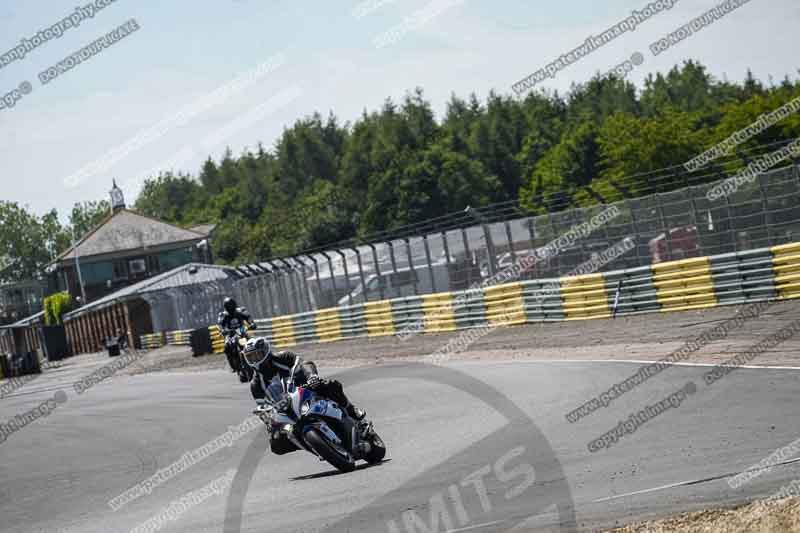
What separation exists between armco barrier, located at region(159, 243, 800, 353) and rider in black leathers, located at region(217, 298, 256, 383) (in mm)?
7185

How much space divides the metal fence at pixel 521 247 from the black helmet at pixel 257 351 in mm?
13589

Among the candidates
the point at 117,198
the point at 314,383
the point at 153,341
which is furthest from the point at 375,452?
the point at 117,198

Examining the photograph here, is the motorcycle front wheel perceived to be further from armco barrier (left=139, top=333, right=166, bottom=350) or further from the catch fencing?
armco barrier (left=139, top=333, right=166, bottom=350)

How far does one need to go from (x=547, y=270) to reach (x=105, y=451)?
46.9ft

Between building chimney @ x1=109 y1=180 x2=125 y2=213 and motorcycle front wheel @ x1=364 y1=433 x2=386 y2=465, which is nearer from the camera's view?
motorcycle front wheel @ x1=364 y1=433 x2=386 y2=465

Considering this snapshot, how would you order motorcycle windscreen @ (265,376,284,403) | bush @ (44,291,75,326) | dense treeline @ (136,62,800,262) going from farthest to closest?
bush @ (44,291,75,326), dense treeline @ (136,62,800,262), motorcycle windscreen @ (265,376,284,403)

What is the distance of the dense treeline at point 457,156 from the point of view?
76.2 metres

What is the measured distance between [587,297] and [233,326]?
310 inches

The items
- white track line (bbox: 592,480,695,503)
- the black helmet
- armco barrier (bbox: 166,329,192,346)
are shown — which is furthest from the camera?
armco barrier (bbox: 166,329,192,346)

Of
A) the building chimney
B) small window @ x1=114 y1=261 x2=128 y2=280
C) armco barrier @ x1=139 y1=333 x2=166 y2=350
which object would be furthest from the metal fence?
the building chimney

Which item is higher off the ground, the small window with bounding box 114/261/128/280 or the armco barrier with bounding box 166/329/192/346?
the small window with bounding box 114/261/128/280

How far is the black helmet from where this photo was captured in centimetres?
1154

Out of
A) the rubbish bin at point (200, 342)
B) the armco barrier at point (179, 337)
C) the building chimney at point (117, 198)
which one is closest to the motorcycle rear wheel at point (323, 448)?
the rubbish bin at point (200, 342)

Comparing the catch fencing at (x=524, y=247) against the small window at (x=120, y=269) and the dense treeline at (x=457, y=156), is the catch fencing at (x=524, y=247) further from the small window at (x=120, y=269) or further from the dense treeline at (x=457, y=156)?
the small window at (x=120, y=269)
